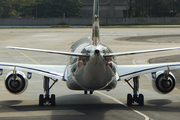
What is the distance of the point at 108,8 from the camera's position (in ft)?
509

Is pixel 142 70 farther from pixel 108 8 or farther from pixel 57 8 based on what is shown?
pixel 108 8

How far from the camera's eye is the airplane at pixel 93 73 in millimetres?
14492

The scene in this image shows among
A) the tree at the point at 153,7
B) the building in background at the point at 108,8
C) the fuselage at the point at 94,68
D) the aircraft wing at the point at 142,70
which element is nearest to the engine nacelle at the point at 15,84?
the fuselage at the point at 94,68

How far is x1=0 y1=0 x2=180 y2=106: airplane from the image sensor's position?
47.5 ft

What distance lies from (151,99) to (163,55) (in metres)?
26.4

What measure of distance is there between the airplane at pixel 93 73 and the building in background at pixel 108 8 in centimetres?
13640

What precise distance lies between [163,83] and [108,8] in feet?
456

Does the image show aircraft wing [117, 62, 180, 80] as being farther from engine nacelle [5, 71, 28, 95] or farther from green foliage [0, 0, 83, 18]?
green foliage [0, 0, 83, 18]

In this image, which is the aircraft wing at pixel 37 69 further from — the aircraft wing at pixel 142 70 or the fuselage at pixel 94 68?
the aircraft wing at pixel 142 70

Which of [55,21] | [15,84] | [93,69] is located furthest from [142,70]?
[55,21]

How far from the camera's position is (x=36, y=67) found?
1947cm

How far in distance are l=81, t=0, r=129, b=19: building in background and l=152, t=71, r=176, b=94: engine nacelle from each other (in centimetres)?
13775

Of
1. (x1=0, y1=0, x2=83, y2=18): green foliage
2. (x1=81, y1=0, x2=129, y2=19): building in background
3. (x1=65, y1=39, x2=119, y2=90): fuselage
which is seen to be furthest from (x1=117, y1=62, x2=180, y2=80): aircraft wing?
(x1=81, y1=0, x2=129, y2=19): building in background

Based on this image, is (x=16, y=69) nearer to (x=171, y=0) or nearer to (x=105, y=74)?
(x=105, y=74)
